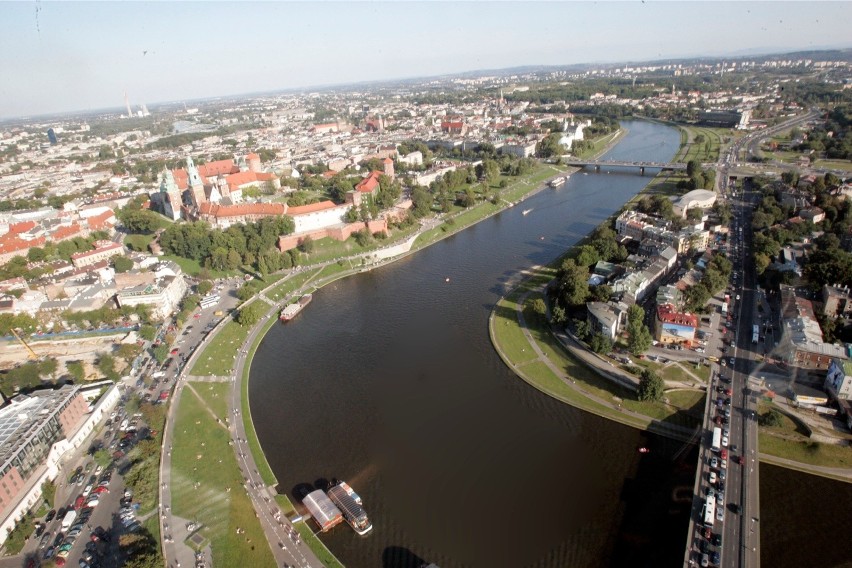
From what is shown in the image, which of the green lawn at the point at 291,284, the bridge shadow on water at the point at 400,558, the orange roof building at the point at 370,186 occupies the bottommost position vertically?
the bridge shadow on water at the point at 400,558

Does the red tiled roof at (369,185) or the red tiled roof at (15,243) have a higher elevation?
the red tiled roof at (369,185)

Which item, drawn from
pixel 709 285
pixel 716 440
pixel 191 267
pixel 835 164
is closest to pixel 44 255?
pixel 191 267

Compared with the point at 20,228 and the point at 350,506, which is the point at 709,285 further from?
the point at 20,228

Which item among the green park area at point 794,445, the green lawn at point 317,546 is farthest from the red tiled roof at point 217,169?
the green park area at point 794,445

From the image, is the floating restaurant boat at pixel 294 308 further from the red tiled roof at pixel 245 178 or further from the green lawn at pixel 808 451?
the red tiled roof at pixel 245 178

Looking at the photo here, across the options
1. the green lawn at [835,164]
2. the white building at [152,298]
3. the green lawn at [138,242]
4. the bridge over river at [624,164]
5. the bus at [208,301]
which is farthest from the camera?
the bridge over river at [624,164]

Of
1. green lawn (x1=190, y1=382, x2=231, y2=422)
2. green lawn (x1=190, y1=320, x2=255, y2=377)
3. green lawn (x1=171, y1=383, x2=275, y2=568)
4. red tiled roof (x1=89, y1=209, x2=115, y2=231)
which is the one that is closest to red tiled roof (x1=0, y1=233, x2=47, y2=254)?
red tiled roof (x1=89, y1=209, x2=115, y2=231)
